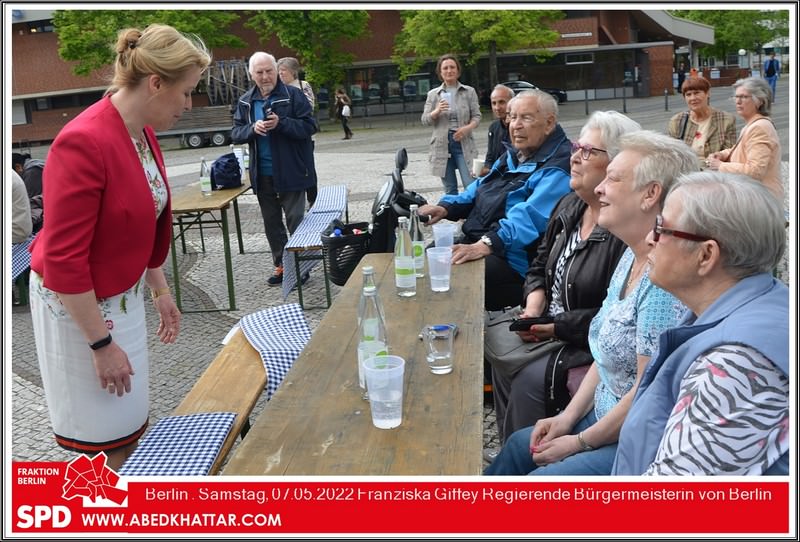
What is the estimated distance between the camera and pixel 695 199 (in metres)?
1.85

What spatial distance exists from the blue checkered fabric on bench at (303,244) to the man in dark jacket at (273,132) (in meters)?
0.33

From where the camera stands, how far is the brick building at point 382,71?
36.1 meters

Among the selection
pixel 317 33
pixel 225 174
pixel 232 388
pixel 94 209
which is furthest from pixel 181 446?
pixel 317 33

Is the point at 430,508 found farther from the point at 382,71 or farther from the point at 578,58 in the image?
the point at 578,58

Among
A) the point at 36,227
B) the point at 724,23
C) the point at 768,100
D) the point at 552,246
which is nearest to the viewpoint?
the point at 552,246

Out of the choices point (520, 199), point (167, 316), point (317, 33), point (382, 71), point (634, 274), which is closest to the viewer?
point (634, 274)

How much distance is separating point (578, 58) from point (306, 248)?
34.3 metres

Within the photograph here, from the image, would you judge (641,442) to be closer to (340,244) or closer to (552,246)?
(552,246)

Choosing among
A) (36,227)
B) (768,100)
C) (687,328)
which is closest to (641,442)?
(687,328)

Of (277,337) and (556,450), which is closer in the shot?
(556,450)

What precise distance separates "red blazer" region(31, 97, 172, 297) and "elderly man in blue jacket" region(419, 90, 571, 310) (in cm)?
194

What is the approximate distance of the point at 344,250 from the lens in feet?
16.8

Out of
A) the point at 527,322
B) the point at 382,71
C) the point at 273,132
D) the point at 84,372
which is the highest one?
the point at 382,71

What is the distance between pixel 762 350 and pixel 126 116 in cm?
192
